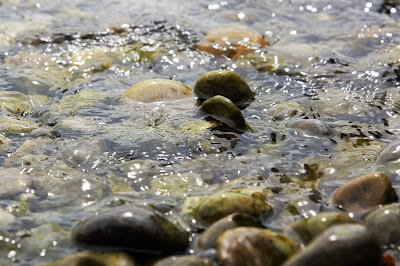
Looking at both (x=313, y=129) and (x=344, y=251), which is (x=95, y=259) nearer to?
(x=344, y=251)

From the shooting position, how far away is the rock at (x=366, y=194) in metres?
2.79

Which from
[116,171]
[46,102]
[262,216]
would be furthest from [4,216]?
[46,102]

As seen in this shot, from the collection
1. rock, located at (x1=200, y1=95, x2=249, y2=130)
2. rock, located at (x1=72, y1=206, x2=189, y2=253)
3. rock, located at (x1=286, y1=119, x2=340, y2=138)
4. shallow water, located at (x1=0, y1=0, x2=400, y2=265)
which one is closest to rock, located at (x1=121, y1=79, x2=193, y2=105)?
shallow water, located at (x1=0, y1=0, x2=400, y2=265)

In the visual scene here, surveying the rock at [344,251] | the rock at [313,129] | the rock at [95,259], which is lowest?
the rock at [313,129]

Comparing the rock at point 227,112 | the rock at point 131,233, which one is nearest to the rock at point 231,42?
the rock at point 227,112

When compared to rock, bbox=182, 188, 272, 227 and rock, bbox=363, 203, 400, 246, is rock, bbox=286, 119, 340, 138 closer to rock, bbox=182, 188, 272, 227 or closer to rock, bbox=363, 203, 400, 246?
rock, bbox=182, 188, 272, 227

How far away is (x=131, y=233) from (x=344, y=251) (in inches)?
42.9

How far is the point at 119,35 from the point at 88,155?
11.0 feet

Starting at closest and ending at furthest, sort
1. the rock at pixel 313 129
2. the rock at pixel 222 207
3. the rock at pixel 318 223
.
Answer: the rock at pixel 318 223
the rock at pixel 222 207
the rock at pixel 313 129

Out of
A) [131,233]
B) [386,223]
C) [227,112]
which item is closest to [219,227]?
[131,233]

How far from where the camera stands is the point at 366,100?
4.66 metres

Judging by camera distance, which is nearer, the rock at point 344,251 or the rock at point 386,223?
the rock at point 344,251

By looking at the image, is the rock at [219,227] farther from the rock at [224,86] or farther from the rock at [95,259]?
the rock at [224,86]

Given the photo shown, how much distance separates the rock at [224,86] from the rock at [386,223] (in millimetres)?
2257
